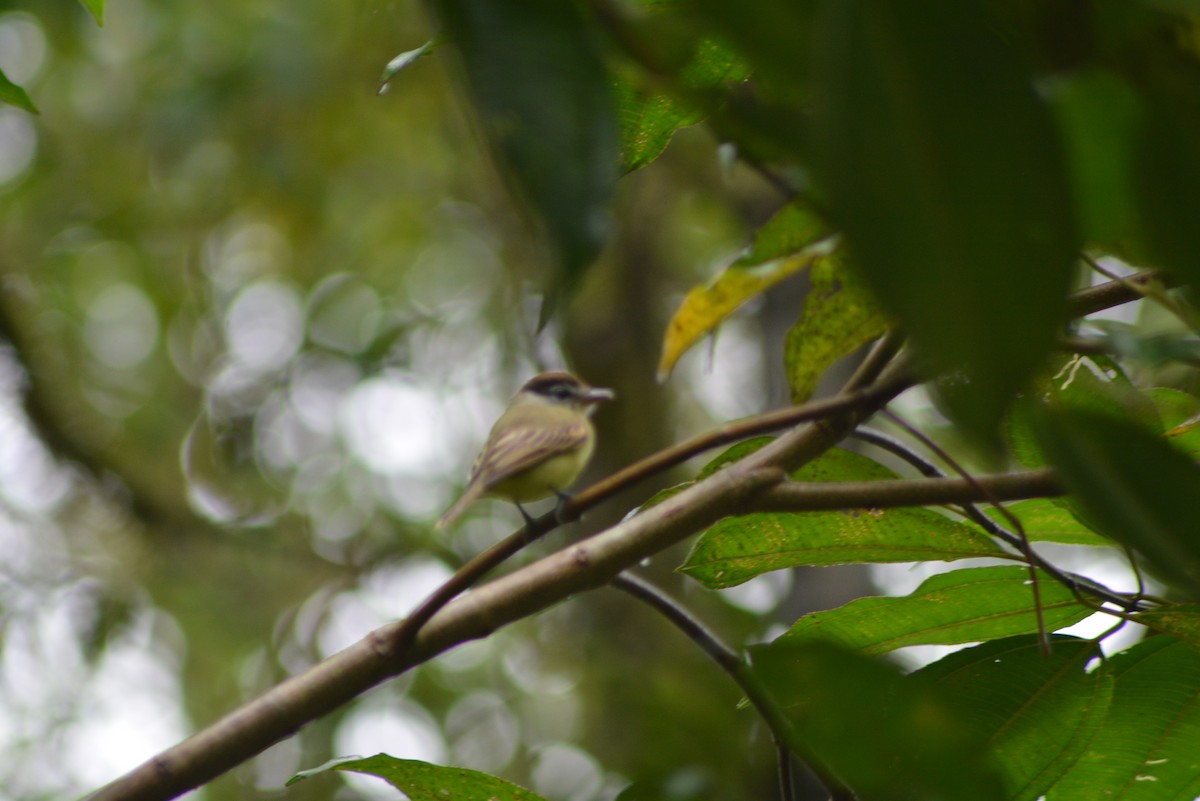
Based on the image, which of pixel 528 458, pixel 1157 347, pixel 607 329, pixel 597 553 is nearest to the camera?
pixel 1157 347

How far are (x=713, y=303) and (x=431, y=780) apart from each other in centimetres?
56

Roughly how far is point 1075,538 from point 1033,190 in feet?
3.28

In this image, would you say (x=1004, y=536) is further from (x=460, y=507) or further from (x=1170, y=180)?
(x=460, y=507)

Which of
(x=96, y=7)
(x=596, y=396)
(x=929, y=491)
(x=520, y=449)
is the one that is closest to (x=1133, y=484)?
(x=929, y=491)

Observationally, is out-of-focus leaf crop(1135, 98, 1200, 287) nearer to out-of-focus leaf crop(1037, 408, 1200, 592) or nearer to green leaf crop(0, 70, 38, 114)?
out-of-focus leaf crop(1037, 408, 1200, 592)

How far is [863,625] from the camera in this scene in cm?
121

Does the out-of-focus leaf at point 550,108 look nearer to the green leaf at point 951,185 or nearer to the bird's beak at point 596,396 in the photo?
the green leaf at point 951,185

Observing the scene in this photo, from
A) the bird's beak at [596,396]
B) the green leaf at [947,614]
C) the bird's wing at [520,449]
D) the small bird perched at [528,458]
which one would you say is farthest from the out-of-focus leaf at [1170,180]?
the bird's beak at [596,396]

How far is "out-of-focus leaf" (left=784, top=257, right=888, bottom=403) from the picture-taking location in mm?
1132

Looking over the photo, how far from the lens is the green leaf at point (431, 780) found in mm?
1124

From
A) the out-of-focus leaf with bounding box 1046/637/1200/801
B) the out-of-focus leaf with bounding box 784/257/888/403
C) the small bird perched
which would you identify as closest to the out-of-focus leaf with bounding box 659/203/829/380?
the out-of-focus leaf with bounding box 784/257/888/403

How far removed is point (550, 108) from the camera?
0.43 meters

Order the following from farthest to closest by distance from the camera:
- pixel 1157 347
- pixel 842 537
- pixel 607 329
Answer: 1. pixel 607 329
2. pixel 842 537
3. pixel 1157 347

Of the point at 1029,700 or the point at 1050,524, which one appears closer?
the point at 1029,700
